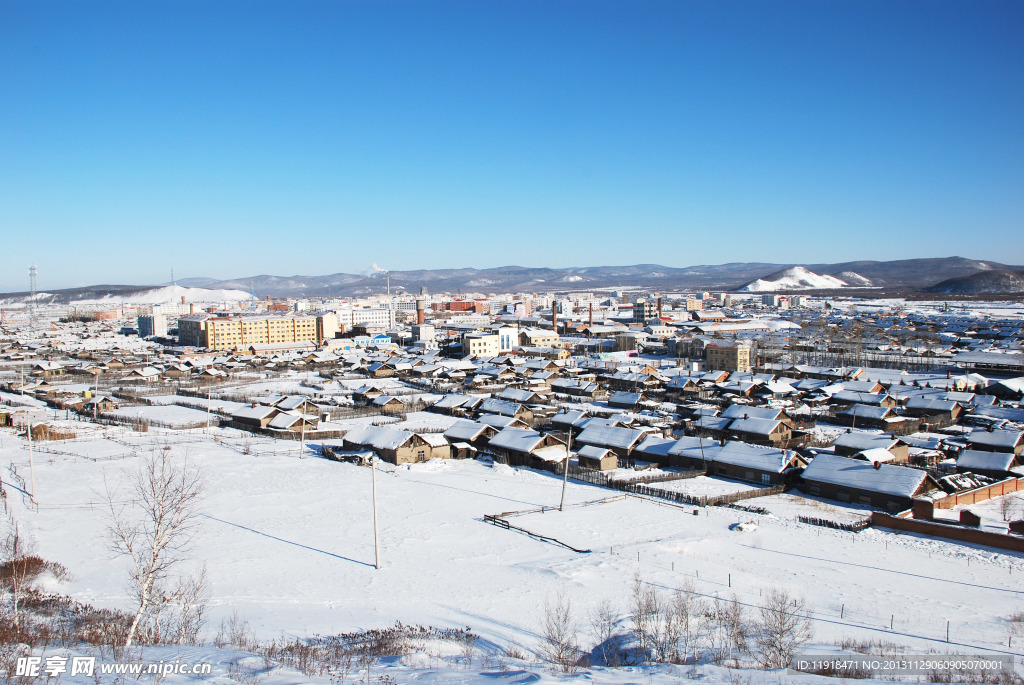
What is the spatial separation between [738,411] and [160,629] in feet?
62.9

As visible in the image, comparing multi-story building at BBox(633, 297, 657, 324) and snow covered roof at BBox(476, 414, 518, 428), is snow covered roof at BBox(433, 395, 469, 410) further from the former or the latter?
multi-story building at BBox(633, 297, 657, 324)

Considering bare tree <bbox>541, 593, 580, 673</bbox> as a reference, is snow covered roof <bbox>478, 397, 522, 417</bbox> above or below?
below

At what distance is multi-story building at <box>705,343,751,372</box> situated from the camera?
38031 millimetres

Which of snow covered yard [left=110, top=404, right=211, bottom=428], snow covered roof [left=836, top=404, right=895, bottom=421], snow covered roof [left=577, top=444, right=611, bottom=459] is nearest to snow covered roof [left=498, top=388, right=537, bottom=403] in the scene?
snow covered roof [left=577, top=444, right=611, bottom=459]

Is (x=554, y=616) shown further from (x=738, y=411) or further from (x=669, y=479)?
(x=738, y=411)

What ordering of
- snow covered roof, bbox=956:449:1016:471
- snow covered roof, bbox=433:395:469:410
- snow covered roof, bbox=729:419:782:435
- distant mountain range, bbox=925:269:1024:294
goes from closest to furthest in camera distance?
snow covered roof, bbox=956:449:1016:471 < snow covered roof, bbox=729:419:782:435 < snow covered roof, bbox=433:395:469:410 < distant mountain range, bbox=925:269:1024:294

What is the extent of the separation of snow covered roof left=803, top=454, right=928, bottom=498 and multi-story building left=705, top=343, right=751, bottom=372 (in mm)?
22343

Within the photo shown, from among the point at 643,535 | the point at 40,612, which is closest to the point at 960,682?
the point at 643,535

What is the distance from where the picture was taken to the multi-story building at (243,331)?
2120 inches

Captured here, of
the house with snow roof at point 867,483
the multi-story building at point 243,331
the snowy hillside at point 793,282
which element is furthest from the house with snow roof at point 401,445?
the snowy hillside at point 793,282

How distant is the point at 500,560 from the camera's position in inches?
430

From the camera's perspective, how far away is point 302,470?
56.8ft

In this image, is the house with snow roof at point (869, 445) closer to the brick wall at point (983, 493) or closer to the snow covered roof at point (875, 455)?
the snow covered roof at point (875, 455)

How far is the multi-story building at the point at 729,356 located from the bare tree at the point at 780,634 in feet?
101
